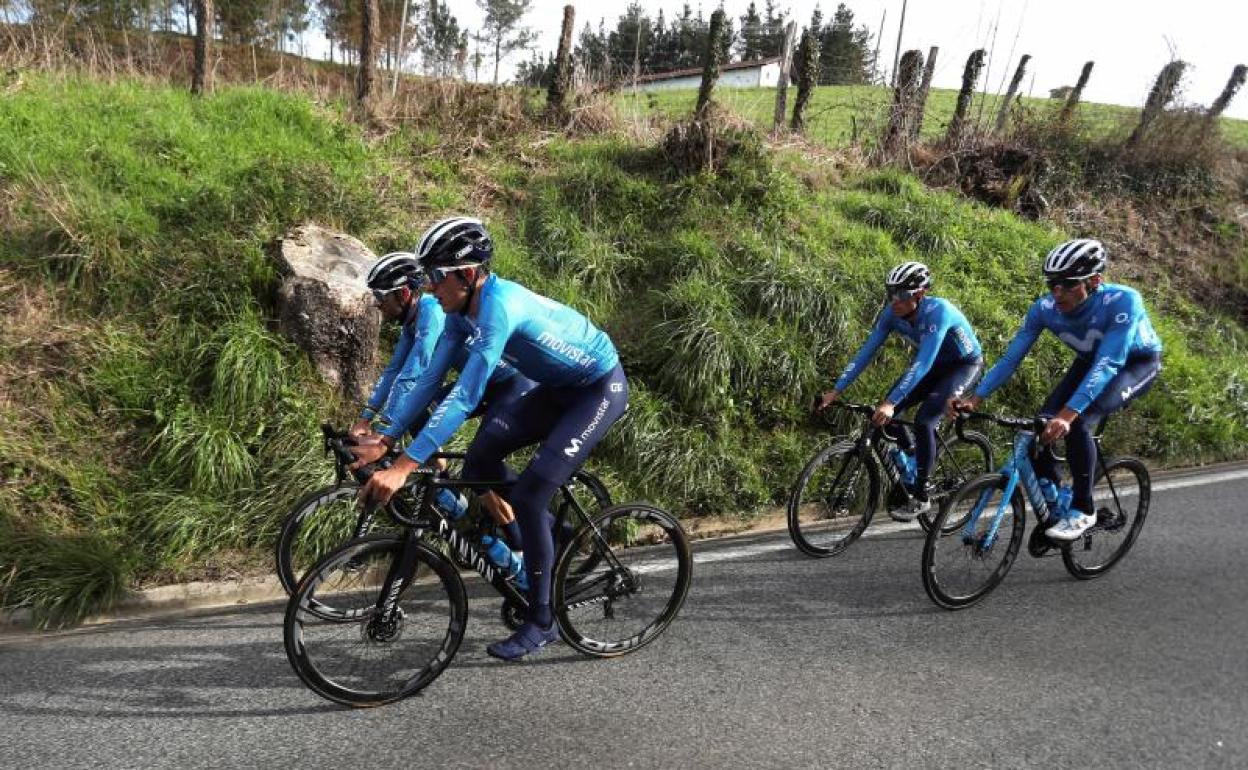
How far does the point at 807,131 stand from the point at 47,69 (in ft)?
33.6

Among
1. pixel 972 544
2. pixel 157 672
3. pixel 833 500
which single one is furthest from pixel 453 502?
pixel 972 544

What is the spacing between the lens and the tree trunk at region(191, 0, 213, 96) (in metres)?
7.81

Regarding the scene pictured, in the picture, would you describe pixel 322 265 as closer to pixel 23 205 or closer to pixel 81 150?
pixel 23 205

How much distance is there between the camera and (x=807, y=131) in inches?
474

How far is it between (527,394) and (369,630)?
4.43 feet

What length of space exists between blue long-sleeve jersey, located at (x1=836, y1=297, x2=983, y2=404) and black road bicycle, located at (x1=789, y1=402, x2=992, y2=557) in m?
0.29

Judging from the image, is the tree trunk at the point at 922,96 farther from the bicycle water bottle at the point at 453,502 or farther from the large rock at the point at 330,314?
the bicycle water bottle at the point at 453,502

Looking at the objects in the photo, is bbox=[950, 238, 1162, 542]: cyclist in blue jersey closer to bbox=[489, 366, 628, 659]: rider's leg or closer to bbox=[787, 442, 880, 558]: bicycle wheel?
bbox=[787, 442, 880, 558]: bicycle wheel

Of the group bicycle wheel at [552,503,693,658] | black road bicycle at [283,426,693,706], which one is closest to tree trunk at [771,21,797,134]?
bicycle wheel at [552,503,693,658]

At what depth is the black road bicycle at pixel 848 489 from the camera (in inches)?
196

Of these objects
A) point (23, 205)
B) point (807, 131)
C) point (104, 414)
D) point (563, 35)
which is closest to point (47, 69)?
point (23, 205)

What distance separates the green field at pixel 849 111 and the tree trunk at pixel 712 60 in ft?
2.14

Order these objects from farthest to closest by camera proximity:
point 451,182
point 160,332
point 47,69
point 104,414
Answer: point 451,182 < point 47,69 < point 160,332 < point 104,414

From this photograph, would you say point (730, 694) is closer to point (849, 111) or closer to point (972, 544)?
point (972, 544)
